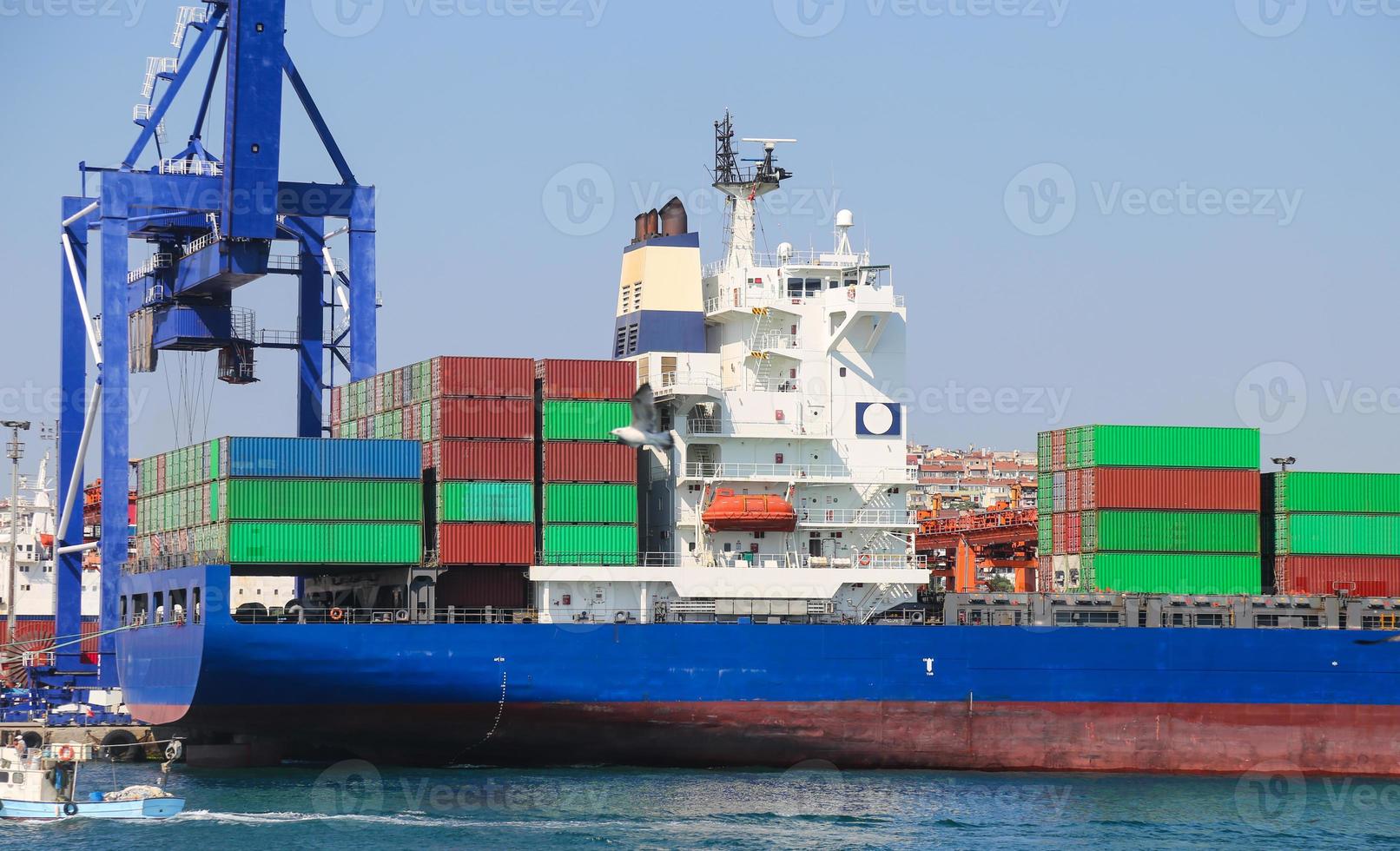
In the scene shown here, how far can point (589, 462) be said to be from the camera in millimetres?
48094

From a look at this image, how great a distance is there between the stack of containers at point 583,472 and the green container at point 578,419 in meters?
0.02

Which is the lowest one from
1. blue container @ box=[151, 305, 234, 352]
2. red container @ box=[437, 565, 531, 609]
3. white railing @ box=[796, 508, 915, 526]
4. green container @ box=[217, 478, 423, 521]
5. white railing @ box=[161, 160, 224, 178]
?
red container @ box=[437, 565, 531, 609]

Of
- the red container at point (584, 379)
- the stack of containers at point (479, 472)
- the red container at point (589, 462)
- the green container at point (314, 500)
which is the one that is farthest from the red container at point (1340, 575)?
the green container at point (314, 500)

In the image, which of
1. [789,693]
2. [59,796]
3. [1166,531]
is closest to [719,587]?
[789,693]

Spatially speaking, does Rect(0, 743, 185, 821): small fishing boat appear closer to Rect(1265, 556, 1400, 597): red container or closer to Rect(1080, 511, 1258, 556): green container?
Rect(1080, 511, 1258, 556): green container

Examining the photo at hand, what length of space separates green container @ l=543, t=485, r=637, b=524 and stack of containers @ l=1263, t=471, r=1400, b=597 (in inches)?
663

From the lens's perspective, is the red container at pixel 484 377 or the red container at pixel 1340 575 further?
the red container at pixel 1340 575

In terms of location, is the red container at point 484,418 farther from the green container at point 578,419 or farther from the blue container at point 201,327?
the blue container at point 201,327

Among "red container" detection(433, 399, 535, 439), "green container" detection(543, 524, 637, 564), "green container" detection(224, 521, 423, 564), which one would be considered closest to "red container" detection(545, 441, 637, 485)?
"red container" detection(433, 399, 535, 439)

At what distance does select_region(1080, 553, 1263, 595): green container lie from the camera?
50.8 m

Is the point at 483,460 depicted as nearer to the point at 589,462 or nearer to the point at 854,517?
the point at 589,462

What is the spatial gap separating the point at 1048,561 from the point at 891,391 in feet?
20.0

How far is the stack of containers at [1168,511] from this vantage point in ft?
167

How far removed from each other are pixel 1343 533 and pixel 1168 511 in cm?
460
